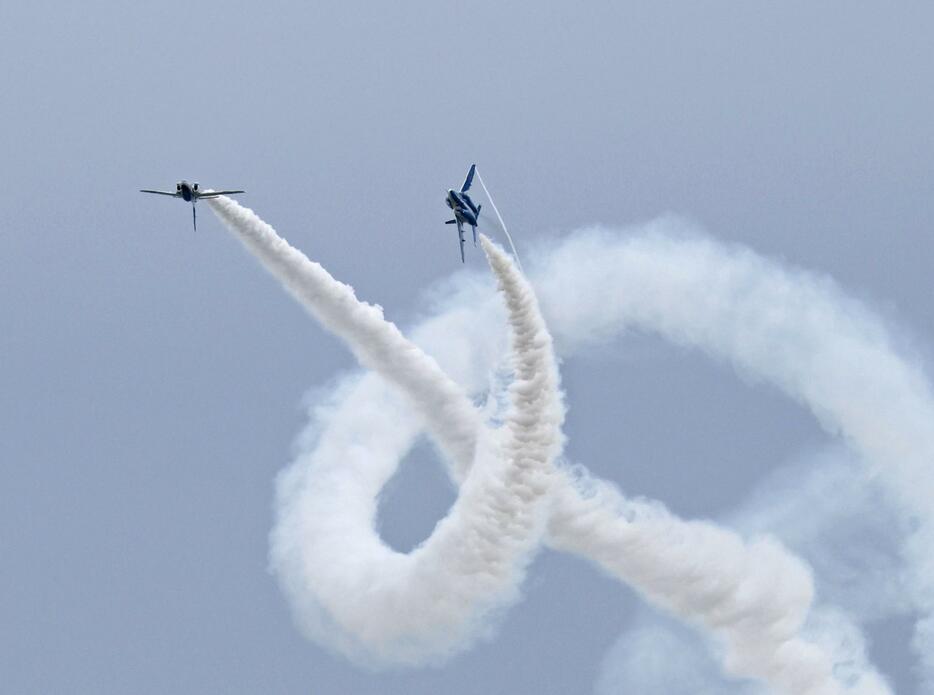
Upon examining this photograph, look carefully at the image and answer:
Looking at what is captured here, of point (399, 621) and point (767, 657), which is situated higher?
point (767, 657)

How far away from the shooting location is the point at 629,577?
4058 inches

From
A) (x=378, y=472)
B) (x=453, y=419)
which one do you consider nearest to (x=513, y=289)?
(x=453, y=419)

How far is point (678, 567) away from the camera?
340 feet

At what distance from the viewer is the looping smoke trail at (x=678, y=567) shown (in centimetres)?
10169

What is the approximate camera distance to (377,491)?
106 meters

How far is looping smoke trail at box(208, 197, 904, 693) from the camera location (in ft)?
334

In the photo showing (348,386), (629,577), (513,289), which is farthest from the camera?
(348,386)

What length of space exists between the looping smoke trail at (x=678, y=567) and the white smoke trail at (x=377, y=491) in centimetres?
14

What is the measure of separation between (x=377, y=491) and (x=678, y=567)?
1286 centimetres

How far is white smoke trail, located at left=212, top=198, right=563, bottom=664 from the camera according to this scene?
97.0 meters

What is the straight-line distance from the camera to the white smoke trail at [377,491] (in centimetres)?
A: 9700

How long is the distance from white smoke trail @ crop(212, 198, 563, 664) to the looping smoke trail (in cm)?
14

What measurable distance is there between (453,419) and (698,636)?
15.7 meters

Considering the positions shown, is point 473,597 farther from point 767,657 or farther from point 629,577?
point 767,657
